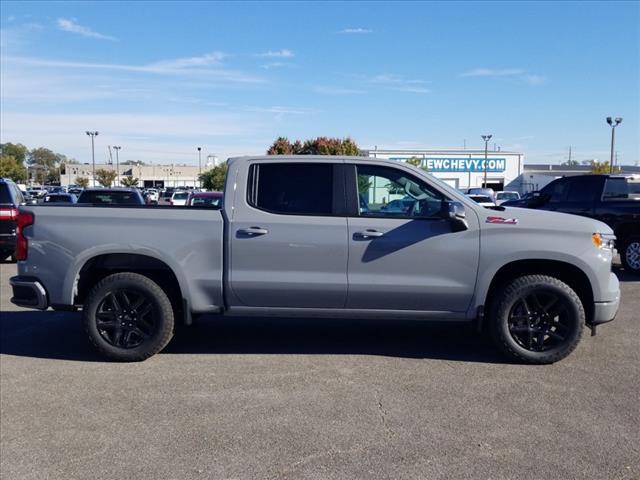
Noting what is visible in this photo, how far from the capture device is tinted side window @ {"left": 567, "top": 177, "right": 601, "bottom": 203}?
11820 mm

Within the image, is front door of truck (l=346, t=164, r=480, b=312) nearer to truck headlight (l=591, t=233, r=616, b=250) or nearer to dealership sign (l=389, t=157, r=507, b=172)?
truck headlight (l=591, t=233, r=616, b=250)

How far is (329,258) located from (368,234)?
43 centimetres

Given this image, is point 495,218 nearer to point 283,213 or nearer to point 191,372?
point 283,213

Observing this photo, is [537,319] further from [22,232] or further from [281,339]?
[22,232]

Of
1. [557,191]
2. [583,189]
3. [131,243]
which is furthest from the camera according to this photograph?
[557,191]

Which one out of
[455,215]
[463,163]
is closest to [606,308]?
[455,215]

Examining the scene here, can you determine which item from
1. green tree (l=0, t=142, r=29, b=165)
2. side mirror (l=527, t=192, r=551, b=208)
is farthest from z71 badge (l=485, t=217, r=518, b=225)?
green tree (l=0, t=142, r=29, b=165)

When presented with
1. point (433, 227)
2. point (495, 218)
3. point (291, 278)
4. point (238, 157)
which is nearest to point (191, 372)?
point (291, 278)

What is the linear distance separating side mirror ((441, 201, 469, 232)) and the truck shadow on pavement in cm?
136

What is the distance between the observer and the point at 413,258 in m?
5.62

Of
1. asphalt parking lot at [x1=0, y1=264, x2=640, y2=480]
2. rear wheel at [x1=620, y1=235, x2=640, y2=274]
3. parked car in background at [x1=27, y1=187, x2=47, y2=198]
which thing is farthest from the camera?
parked car in background at [x1=27, y1=187, x2=47, y2=198]

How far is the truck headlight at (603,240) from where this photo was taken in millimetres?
5625

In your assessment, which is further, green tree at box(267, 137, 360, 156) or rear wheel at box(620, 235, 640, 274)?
green tree at box(267, 137, 360, 156)

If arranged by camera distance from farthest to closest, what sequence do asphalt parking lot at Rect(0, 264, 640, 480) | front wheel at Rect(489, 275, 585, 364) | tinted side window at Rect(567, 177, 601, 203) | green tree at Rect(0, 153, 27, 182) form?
green tree at Rect(0, 153, 27, 182), tinted side window at Rect(567, 177, 601, 203), front wheel at Rect(489, 275, 585, 364), asphalt parking lot at Rect(0, 264, 640, 480)
